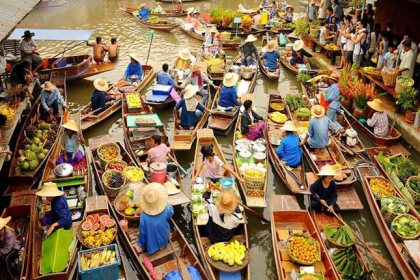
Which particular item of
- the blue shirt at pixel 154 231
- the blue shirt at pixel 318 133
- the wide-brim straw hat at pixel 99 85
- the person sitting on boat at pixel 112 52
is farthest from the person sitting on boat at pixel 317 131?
the person sitting on boat at pixel 112 52

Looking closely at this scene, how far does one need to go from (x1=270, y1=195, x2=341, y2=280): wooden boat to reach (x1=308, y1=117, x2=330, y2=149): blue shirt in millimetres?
2407

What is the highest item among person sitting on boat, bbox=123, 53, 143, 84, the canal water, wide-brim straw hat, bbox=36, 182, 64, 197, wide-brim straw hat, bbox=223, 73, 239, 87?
wide-brim straw hat, bbox=223, 73, 239, 87

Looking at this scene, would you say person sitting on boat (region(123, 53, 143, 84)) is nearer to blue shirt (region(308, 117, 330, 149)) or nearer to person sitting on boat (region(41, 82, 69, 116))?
person sitting on boat (region(41, 82, 69, 116))

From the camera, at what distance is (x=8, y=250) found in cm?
686

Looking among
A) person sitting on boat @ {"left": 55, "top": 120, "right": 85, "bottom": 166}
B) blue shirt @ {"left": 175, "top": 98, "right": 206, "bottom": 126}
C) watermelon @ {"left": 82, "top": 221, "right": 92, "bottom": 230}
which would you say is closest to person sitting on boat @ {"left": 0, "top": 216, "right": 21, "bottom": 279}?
watermelon @ {"left": 82, "top": 221, "right": 92, "bottom": 230}

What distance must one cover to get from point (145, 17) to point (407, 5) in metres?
14.1

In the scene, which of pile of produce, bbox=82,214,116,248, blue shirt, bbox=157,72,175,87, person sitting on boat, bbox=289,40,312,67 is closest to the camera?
pile of produce, bbox=82,214,116,248

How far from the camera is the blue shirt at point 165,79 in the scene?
43.7 ft

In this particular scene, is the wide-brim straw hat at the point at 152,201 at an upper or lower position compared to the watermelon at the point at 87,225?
upper

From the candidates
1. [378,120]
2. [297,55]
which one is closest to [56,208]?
[378,120]

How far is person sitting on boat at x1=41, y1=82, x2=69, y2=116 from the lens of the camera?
11.9 m

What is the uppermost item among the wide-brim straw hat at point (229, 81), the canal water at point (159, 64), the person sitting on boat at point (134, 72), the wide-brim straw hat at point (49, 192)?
the wide-brim straw hat at point (229, 81)

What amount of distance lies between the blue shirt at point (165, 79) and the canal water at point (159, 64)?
38.7 inches

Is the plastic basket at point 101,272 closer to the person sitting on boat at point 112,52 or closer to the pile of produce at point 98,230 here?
the pile of produce at point 98,230
